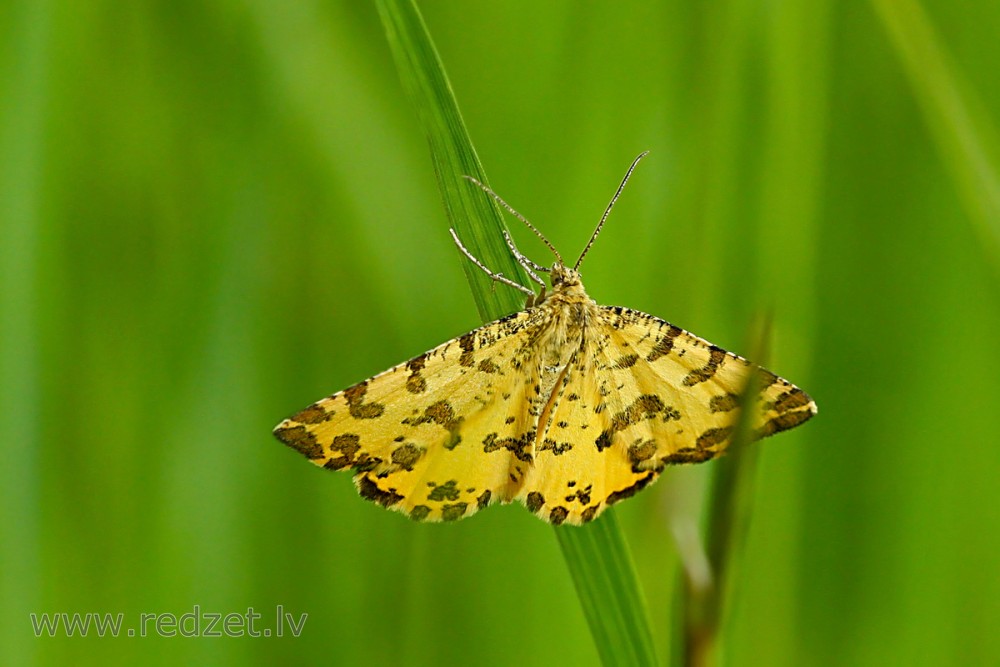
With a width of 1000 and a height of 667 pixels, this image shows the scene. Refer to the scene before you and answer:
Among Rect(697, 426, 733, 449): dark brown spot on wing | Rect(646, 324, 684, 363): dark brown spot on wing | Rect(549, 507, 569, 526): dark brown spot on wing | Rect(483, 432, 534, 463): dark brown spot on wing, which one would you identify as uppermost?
Rect(646, 324, 684, 363): dark brown spot on wing

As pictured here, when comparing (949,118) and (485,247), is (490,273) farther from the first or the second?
(949,118)

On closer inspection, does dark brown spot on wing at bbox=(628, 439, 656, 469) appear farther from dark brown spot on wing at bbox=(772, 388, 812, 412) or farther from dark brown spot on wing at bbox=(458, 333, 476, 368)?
dark brown spot on wing at bbox=(458, 333, 476, 368)

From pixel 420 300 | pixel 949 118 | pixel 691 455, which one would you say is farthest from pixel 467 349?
pixel 949 118

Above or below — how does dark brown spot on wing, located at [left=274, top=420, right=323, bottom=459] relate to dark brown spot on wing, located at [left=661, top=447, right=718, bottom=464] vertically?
above

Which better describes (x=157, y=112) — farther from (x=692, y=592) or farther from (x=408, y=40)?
(x=692, y=592)

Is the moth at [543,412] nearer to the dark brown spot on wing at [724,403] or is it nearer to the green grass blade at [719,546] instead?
the dark brown spot on wing at [724,403]

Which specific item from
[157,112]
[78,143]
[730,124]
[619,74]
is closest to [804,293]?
[730,124]

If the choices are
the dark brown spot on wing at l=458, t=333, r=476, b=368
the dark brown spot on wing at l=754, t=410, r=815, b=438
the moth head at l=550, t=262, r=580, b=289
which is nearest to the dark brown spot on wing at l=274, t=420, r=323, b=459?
the dark brown spot on wing at l=458, t=333, r=476, b=368
